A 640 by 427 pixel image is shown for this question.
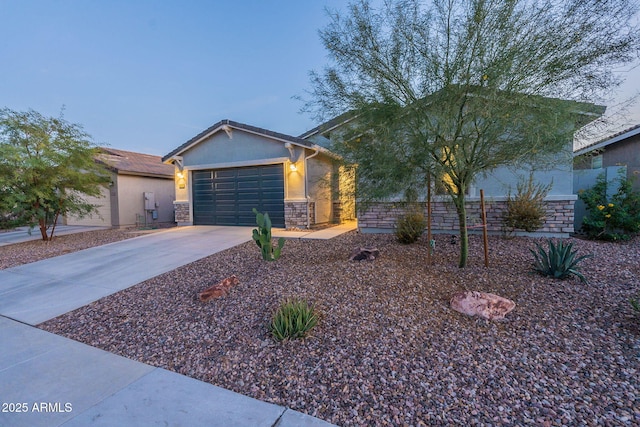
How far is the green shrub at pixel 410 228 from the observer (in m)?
6.81

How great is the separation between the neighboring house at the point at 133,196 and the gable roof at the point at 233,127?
2.55m

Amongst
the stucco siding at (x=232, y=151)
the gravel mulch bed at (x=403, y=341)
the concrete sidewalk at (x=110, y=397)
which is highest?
the stucco siding at (x=232, y=151)

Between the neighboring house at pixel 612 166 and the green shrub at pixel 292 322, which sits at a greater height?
the neighboring house at pixel 612 166

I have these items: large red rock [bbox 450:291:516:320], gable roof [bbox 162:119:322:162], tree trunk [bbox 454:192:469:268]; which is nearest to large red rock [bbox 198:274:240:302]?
large red rock [bbox 450:291:516:320]

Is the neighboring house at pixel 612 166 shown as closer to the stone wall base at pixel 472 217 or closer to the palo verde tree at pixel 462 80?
the stone wall base at pixel 472 217

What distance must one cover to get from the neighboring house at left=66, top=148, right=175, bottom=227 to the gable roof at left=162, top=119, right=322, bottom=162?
255 centimetres

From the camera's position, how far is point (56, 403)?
2.25m

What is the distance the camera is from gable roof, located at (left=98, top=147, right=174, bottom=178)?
12134 mm

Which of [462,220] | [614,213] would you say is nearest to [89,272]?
[462,220]

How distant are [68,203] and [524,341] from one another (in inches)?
484

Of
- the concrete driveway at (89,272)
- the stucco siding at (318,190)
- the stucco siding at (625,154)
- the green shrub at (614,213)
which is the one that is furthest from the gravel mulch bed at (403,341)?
the stucco siding at (625,154)

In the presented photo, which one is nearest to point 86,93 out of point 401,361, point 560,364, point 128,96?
point 128,96

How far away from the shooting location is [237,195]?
11227mm

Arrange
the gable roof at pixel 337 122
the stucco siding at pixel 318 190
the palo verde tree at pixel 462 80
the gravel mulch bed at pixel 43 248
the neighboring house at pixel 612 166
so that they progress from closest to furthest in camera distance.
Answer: the palo verde tree at pixel 462 80, the gable roof at pixel 337 122, the gravel mulch bed at pixel 43 248, the neighboring house at pixel 612 166, the stucco siding at pixel 318 190
